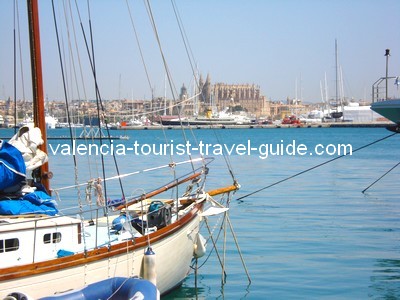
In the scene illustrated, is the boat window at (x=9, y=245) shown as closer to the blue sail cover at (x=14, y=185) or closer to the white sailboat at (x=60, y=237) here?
the white sailboat at (x=60, y=237)

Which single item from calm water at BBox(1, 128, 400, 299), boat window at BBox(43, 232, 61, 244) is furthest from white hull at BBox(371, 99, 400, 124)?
boat window at BBox(43, 232, 61, 244)

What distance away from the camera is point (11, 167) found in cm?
1232

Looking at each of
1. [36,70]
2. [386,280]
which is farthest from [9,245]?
[386,280]

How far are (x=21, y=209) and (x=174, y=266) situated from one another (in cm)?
340

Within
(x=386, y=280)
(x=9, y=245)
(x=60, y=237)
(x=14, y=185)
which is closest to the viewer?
(x=9, y=245)

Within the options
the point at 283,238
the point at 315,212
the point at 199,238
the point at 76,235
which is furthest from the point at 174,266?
the point at 315,212

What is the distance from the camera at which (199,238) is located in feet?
51.8

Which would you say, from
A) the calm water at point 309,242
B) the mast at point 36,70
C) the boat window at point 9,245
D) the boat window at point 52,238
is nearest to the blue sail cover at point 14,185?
the boat window at point 52,238

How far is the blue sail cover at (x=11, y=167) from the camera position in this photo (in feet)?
40.3

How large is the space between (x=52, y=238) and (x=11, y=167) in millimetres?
1356

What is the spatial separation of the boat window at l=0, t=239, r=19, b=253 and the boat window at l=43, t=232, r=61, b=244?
1.94ft

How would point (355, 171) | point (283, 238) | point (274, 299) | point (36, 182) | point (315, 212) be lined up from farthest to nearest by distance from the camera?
point (355, 171) < point (315, 212) < point (283, 238) < point (274, 299) < point (36, 182)

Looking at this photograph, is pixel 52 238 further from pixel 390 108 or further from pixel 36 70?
pixel 390 108

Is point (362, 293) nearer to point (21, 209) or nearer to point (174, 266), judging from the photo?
point (174, 266)
